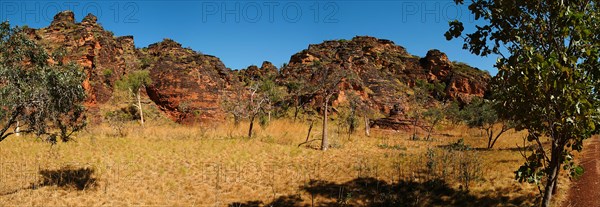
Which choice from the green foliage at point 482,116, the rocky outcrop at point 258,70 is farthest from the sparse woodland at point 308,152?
the rocky outcrop at point 258,70

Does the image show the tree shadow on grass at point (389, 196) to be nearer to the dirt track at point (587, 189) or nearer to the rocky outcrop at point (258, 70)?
the dirt track at point (587, 189)

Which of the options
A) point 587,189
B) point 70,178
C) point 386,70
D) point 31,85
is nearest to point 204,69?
point 70,178

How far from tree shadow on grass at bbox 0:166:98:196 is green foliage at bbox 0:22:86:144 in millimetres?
3536

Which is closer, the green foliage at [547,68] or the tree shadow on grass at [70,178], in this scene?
the green foliage at [547,68]

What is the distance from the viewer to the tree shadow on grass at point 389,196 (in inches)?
514

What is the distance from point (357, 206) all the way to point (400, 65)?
8710 centimetres

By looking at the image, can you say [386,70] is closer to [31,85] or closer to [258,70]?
[258,70]

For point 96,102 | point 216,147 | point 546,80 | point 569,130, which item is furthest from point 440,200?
point 96,102

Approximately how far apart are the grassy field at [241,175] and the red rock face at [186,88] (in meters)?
25.4

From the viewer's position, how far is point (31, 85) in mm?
12430

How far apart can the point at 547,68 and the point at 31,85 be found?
15244 mm

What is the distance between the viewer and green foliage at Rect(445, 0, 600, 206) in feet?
18.4

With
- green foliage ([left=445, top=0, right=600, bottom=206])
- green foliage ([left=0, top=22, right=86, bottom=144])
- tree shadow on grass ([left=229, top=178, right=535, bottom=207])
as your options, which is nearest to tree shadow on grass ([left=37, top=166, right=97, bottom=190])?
green foliage ([left=0, top=22, right=86, bottom=144])

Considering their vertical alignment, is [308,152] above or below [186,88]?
below
